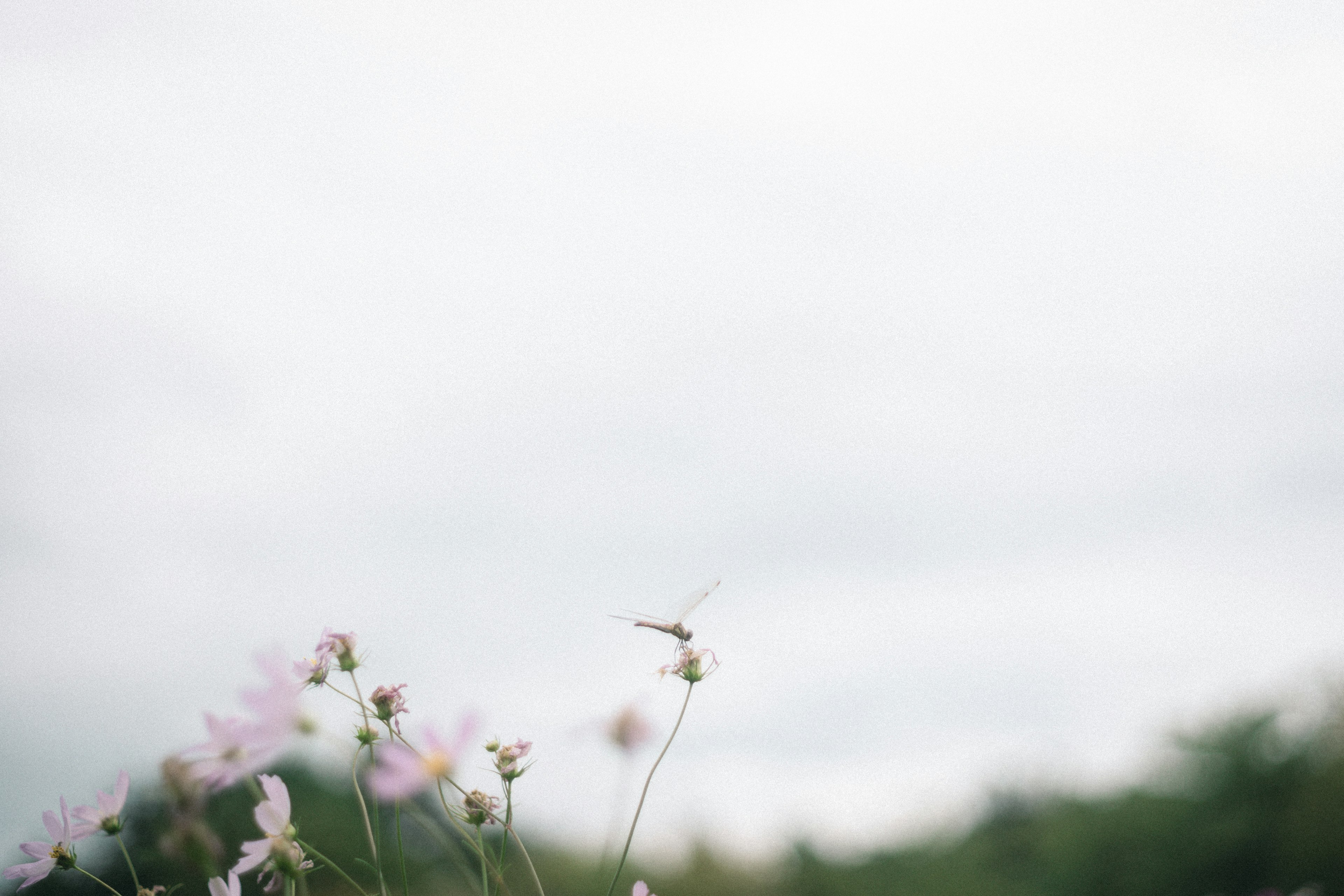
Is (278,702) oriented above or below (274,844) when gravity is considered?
above

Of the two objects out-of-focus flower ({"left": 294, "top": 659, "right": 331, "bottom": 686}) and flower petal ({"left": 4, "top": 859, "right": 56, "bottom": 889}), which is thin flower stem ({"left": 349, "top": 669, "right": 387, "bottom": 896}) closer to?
out-of-focus flower ({"left": 294, "top": 659, "right": 331, "bottom": 686})

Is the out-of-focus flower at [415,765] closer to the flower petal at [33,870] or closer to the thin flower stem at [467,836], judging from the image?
the thin flower stem at [467,836]

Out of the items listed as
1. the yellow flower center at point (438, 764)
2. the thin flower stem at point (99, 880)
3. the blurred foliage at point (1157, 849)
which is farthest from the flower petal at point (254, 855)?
the blurred foliage at point (1157, 849)

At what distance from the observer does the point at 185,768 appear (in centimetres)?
75

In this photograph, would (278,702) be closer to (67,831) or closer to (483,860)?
(483,860)

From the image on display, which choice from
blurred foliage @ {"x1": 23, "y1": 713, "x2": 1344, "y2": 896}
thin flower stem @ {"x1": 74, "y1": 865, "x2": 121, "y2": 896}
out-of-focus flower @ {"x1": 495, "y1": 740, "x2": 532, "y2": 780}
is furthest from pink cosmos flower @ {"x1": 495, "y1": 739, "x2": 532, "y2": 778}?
blurred foliage @ {"x1": 23, "y1": 713, "x2": 1344, "y2": 896}

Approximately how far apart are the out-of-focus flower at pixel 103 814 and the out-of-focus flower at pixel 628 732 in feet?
2.15

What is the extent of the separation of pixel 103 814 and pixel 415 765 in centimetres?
65

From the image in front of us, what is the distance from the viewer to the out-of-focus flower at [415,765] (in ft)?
2.58

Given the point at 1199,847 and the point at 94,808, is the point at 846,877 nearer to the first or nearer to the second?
the point at 1199,847

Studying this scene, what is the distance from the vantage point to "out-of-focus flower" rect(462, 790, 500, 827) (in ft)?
3.31

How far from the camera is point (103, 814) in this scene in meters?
1.15

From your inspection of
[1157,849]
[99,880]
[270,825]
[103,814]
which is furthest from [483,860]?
[1157,849]

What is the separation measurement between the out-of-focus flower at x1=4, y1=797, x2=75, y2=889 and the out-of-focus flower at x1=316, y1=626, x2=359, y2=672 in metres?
0.38
